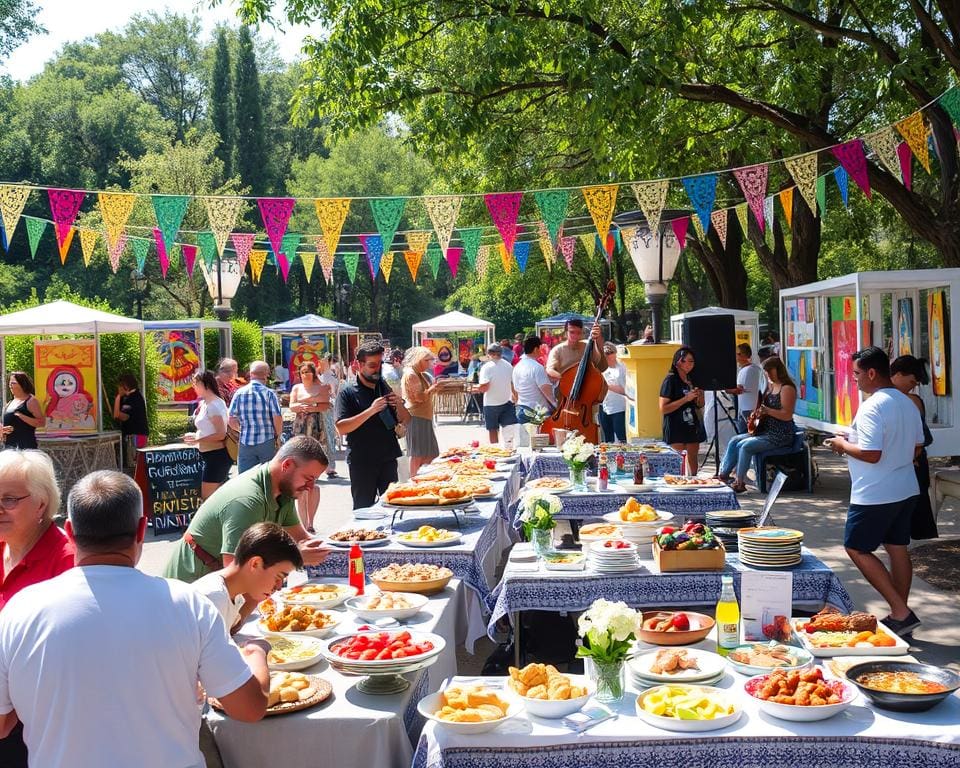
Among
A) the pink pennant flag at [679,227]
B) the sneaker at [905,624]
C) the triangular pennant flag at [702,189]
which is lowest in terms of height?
the sneaker at [905,624]

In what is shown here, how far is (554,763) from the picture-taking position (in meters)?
2.97

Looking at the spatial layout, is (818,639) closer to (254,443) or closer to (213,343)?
(254,443)

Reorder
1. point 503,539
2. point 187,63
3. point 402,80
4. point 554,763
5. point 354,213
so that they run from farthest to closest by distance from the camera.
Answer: point 187,63 < point 354,213 < point 402,80 < point 503,539 < point 554,763

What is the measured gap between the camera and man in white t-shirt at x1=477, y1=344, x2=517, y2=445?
13547 millimetres

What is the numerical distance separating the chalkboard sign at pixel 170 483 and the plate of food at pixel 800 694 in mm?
8457

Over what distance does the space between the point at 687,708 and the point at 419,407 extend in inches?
264

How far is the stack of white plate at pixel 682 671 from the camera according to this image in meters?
3.31

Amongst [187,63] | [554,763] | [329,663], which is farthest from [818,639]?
[187,63]

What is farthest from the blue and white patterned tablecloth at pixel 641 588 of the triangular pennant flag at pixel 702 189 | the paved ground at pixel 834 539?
the triangular pennant flag at pixel 702 189

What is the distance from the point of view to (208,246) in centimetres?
1608

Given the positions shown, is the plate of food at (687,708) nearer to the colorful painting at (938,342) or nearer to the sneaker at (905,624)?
the sneaker at (905,624)

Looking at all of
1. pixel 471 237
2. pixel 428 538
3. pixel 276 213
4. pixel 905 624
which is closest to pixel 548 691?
pixel 428 538

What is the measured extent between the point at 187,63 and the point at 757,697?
6179 centimetres

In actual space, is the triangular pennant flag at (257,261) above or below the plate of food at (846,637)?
above
